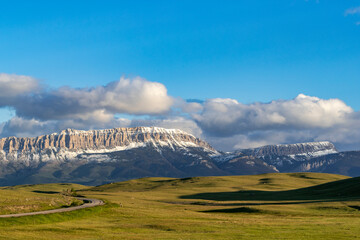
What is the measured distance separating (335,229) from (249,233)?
51.8ft

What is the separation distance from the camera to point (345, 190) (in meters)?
198

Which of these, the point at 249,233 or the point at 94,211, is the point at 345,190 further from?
the point at 249,233

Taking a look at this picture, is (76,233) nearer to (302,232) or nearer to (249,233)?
(249,233)

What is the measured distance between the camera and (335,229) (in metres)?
72.2

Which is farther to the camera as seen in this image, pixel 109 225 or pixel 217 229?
pixel 109 225

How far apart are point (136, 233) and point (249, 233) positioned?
1753cm

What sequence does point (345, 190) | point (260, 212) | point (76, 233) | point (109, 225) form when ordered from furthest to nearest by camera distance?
point (345, 190) < point (260, 212) < point (109, 225) < point (76, 233)

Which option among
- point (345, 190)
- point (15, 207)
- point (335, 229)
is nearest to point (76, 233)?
point (15, 207)

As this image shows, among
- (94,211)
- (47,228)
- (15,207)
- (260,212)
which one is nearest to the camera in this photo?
(47,228)

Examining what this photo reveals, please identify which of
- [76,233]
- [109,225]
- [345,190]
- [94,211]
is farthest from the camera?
[345,190]

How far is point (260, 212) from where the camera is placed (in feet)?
391

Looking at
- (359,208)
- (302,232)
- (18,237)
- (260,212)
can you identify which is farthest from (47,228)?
(359,208)

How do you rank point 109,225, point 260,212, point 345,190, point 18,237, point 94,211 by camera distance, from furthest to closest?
point 345,190
point 260,212
point 94,211
point 109,225
point 18,237

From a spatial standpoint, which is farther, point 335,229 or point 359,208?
point 359,208
